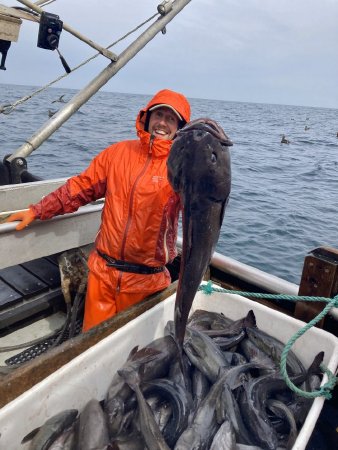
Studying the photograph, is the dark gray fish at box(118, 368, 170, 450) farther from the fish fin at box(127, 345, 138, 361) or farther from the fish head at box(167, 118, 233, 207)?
the fish head at box(167, 118, 233, 207)

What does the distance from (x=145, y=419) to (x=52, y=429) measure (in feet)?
1.88

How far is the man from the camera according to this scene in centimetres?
349

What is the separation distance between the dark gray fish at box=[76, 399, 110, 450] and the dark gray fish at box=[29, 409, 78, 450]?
0.08m

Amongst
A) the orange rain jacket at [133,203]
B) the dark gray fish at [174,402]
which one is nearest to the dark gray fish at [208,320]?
the orange rain jacket at [133,203]

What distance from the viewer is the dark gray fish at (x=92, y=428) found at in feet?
7.71

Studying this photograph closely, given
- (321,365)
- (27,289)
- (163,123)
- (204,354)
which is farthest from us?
(27,289)

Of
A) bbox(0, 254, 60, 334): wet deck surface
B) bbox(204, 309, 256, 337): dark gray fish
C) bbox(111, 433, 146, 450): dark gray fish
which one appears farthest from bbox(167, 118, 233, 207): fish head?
bbox(0, 254, 60, 334): wet deck surface

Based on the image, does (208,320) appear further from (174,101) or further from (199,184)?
(174,101)

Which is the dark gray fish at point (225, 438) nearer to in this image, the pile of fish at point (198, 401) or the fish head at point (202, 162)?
the pile of fish at point (198, 401)

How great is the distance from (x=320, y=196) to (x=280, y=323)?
1560 cm

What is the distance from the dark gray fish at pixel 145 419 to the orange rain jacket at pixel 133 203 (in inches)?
41.0

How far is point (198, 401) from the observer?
276 centimetres

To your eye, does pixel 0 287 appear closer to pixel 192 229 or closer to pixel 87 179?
pixel 87 179

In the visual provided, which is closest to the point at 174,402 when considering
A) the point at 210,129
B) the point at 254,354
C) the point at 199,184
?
the point at 254,354
